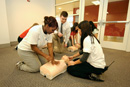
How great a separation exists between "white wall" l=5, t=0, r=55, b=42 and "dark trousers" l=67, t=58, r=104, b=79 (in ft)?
9.14

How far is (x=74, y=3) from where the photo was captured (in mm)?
3381

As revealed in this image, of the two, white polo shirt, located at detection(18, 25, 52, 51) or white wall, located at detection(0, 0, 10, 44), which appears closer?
white polo shirt, located at detection(18, 25, 52, 51)

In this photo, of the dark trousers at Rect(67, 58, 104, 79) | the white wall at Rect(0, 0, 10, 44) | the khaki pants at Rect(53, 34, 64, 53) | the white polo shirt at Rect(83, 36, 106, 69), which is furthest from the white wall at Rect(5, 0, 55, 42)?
the white polo shirt at Rect(83, 36, 106, 69)

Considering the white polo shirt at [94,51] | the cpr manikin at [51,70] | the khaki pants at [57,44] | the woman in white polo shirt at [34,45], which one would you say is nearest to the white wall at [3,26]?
the khaki pants at [57,44]

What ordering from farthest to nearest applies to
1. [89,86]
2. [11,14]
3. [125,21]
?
[11,14]
[125,21]
[89,86]

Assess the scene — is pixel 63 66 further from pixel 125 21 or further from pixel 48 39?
pixel 125 21

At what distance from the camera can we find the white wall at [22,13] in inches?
110

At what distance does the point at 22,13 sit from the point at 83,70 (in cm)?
312

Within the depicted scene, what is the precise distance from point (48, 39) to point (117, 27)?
241cm

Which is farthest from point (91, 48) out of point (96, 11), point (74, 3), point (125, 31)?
point (74, 3)

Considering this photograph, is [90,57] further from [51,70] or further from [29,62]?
[29,62]

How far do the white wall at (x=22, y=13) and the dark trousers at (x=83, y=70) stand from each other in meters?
2.79

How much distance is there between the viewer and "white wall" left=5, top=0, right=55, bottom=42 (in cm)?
280

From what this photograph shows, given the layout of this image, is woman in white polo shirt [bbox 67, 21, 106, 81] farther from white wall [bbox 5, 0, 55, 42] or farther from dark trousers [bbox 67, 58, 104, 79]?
white wall [bbox 5, 0, 55, 42]
